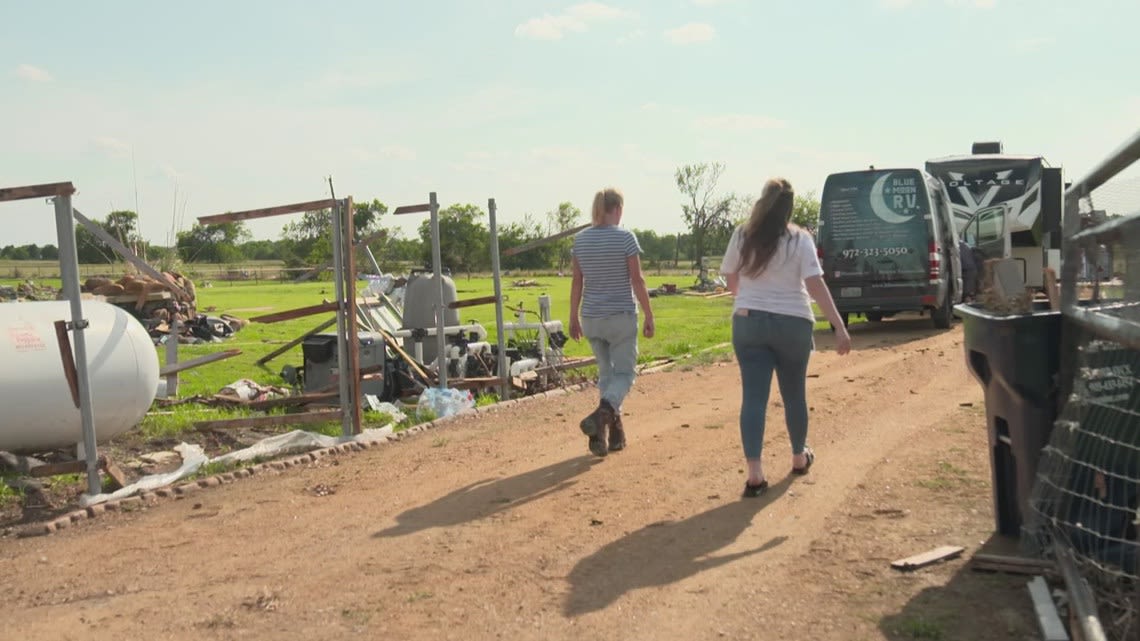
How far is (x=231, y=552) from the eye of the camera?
553cm

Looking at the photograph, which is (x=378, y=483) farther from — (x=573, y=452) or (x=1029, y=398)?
(x=1029, y=398)

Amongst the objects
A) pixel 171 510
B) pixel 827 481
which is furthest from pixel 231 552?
pixel 827 481

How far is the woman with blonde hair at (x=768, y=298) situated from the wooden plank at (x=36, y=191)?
161 inches

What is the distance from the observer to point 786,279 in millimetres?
5934

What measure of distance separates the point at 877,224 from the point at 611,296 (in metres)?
10.7

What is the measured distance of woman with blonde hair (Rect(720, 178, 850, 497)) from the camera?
5.91 m

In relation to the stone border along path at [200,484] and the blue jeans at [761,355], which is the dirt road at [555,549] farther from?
the blue jeans at [761,355]

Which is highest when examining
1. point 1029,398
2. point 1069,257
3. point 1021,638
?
point 1069,257

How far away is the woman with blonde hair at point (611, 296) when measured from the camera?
7.41 metres

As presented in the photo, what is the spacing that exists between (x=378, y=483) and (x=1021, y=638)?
4345mm

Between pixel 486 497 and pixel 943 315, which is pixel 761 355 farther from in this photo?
pixel 943 315

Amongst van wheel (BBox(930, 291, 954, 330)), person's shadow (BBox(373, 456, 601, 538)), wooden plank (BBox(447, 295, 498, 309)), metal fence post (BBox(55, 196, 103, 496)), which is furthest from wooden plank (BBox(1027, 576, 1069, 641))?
van wheel (BBox(930, 291, 954, 330))

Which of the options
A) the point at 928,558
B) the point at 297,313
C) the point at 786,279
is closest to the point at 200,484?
the point at 297,313

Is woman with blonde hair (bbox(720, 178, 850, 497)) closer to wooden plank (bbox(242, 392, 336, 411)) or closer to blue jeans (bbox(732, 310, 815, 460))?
blue jeans (bbox(732, 310, 815, 460))
